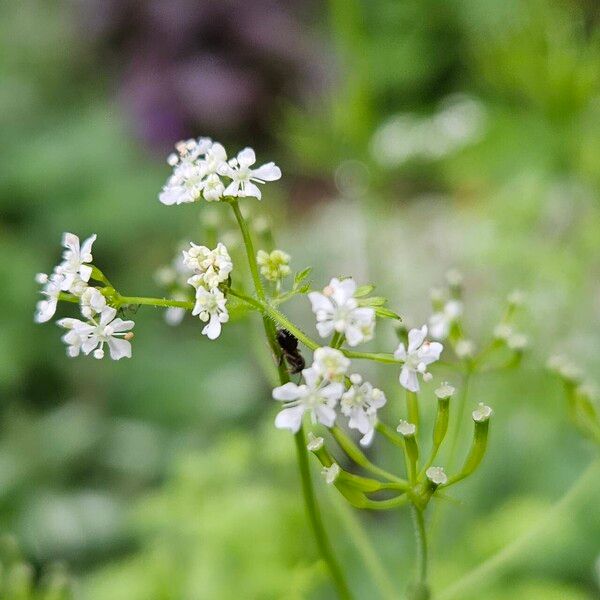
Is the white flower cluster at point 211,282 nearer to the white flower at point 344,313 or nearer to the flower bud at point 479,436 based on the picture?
the white flower at point 344,313

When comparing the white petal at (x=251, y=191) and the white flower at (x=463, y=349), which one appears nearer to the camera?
the white petal at (x=251, y=191)

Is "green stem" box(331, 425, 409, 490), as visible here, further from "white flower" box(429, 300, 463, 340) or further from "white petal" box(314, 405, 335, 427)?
"white flower" box(429, 300, 463, 340)

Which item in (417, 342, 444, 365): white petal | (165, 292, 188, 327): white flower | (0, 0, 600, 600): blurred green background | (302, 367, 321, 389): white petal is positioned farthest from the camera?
(0, 0, 600, 600): blurred green background

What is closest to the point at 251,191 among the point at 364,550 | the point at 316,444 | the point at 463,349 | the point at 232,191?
the point at 232,191

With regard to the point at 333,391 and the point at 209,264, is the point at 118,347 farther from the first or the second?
the point at 333,391

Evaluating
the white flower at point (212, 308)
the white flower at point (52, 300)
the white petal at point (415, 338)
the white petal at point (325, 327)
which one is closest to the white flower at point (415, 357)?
the white petal at point (415, 338)

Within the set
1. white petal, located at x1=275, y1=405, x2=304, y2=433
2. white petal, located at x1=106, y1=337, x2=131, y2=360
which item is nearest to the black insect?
white petal, located at x1=275, y1=405, x2=304, y2=433
